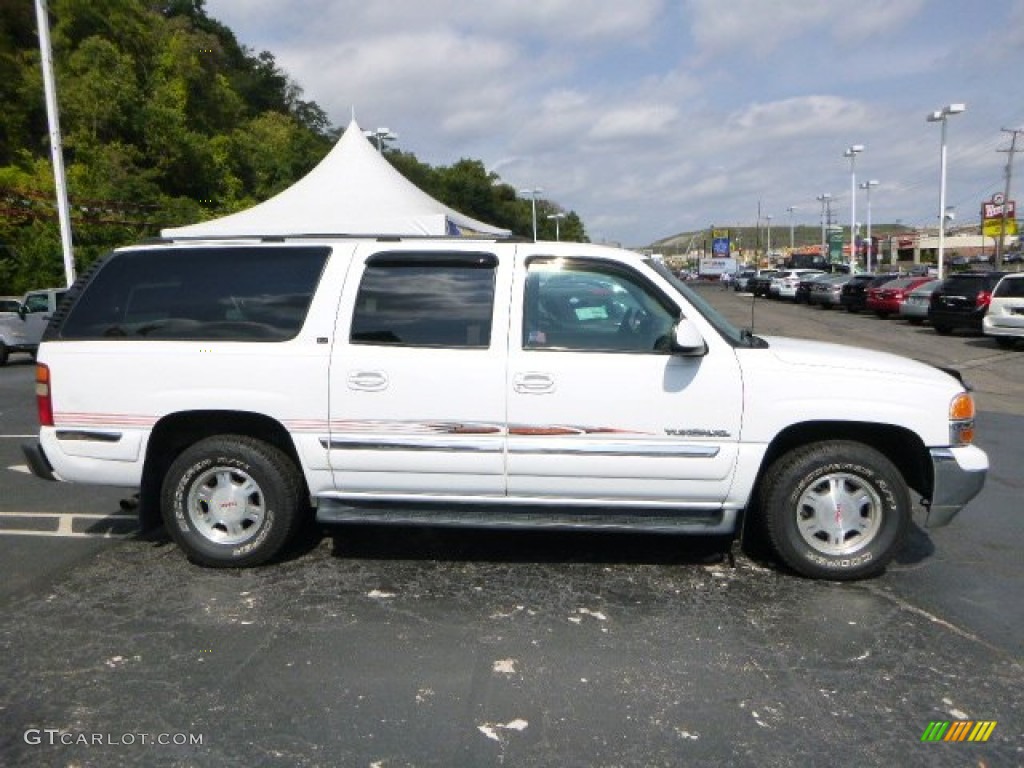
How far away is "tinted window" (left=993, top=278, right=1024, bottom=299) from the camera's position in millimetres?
17984

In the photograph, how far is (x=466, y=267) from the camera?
15.9 feet

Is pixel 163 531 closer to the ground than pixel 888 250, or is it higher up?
closer to the ground

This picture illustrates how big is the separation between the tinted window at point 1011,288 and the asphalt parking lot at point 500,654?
1444 centimetres

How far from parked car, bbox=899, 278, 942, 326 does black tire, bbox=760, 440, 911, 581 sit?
21981mm

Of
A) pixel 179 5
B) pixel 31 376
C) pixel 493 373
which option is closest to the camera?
pixel 493 373

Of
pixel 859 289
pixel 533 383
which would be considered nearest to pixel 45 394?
pixel 533 383

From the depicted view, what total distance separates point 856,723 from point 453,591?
Answer: 2168 mm

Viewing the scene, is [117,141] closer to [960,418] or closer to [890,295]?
[890,295]

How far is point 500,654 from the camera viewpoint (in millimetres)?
3939

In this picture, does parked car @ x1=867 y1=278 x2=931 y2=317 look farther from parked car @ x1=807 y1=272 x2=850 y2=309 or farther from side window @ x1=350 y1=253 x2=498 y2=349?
side window @ x1=350 y1=253 x2=498 y2=349

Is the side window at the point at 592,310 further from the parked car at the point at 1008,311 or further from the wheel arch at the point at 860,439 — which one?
the parked car at the point at 1008,311

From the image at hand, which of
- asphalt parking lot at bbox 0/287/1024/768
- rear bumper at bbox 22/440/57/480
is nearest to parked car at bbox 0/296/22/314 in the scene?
asphalt parking lot at bbox 0/287/1024/768

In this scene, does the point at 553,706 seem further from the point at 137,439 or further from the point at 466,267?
the point at 137,439

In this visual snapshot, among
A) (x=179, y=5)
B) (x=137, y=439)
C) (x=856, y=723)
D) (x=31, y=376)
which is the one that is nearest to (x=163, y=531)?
(x=137, y=439)
